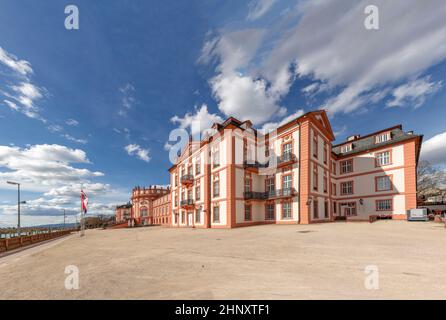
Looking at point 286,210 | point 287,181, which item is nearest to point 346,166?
point 287,181

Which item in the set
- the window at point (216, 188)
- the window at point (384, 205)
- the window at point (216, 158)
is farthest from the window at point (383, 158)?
the window at point (216, 188)

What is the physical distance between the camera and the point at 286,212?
80.7 ft

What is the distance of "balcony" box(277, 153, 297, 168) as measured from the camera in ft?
80.7

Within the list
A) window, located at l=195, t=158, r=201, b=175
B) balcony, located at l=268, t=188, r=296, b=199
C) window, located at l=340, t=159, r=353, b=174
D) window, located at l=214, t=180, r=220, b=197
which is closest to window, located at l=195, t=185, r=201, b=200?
window, located at l=195, t=158, r=201, b=175

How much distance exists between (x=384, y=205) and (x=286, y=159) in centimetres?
1759

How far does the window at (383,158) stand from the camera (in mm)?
29694

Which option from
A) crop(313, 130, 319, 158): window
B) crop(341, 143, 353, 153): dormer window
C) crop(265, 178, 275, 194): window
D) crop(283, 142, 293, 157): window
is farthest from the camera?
crop(341, 143, 353, 153): dormer window

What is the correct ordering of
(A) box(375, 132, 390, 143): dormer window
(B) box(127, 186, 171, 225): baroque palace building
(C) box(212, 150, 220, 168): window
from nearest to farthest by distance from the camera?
(C) box(212, 150, 220, 168): window
(A) box(375, 132, 390, 143): dormer window
(B) box(127, 186, 171, 225): baroque palace building

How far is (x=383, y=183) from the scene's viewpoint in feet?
96.7

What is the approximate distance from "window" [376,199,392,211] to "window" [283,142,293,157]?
17211mm

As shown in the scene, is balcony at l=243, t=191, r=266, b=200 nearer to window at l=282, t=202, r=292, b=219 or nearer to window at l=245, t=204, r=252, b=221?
window at l=245, t=204, r=252, b=221
